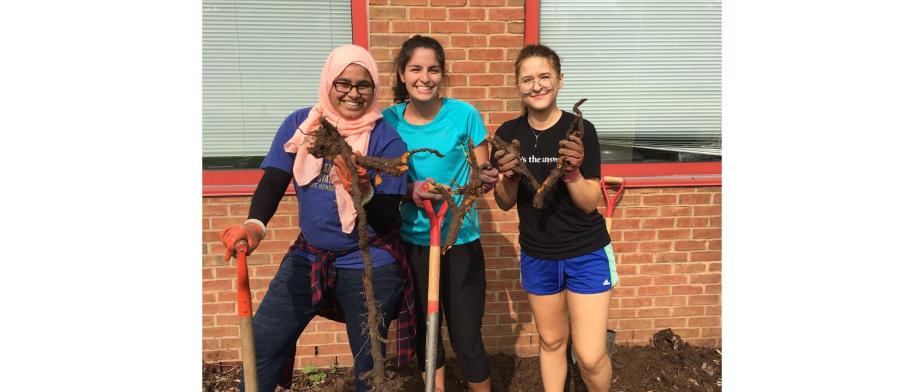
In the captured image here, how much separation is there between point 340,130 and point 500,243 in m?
1.83

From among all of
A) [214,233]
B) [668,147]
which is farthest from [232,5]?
[668,147]

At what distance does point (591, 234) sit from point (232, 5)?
9.00ft

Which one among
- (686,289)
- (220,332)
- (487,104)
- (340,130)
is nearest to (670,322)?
(686,289)

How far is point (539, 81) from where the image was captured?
2.19m

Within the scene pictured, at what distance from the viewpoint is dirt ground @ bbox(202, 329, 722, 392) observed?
11.5 ft

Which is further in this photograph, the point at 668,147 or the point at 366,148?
the point at 668,147

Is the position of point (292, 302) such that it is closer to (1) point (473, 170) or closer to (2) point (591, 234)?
(1) point (473, 170)

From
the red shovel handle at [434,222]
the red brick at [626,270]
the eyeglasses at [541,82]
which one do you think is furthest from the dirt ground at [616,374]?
the eyeglasses at [541,82]

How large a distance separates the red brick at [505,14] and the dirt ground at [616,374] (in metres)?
2.46

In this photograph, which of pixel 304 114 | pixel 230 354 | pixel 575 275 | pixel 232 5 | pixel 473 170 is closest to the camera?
pixel 473 170

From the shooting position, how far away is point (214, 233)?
133 inches

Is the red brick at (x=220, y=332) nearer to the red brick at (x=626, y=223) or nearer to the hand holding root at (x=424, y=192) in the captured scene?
the hand holding root at (x=424, y=192)

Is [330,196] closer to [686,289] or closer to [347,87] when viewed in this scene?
[347,87]

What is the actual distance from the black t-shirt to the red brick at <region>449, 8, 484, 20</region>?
1.18 metres
